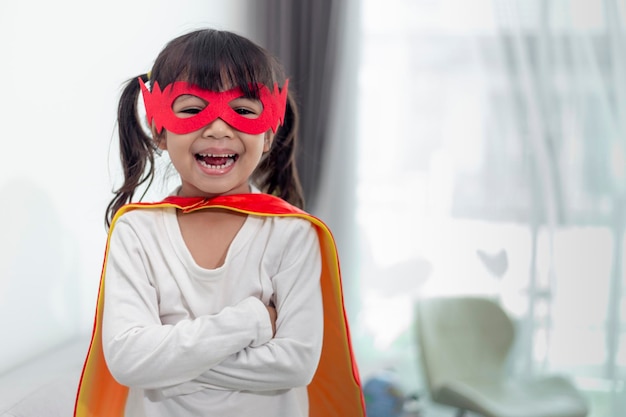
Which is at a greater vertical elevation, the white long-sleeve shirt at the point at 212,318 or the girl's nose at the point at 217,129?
the girl's nose at the point at 217,129

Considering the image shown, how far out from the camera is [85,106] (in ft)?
5.90

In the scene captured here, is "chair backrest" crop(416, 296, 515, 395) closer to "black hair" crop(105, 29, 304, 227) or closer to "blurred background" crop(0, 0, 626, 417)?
"blurred background" crop(0, 0, 626, 417)

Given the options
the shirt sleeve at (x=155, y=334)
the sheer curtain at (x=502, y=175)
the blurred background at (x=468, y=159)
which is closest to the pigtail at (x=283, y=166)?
the shirt sleeve at (x=155, y=334)

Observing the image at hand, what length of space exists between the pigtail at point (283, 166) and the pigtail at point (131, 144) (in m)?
0.25

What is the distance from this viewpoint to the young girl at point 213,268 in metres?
1.05

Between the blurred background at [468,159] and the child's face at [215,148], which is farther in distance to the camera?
the blurred background at [468,159]

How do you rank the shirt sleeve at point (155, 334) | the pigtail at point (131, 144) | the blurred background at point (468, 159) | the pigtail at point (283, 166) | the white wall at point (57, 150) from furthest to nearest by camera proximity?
the blurred background at point (468, 159)
the white wall at point (57, 150)
the pigtail at point (283, 166)
the pigtail at point (131, 144)
the shirt sleeve at point (155, 334)

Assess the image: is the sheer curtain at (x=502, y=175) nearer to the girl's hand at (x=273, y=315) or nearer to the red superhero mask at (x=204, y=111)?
the girl's hand at (x=273, y=315)

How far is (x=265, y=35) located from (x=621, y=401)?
6.97ft

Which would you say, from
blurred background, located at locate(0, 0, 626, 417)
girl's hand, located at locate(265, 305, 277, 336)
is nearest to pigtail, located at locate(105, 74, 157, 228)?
girl's hand, located at locate(265, 305, 277, 336)

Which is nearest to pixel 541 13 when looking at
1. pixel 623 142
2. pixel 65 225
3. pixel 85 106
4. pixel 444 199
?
pixel 623 142

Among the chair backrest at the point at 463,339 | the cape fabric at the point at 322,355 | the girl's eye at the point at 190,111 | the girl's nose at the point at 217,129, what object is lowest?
the chair backrest at the point at 463,339

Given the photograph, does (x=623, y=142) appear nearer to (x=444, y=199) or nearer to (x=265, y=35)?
(x=444, y=199)

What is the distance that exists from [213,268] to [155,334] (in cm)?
16
